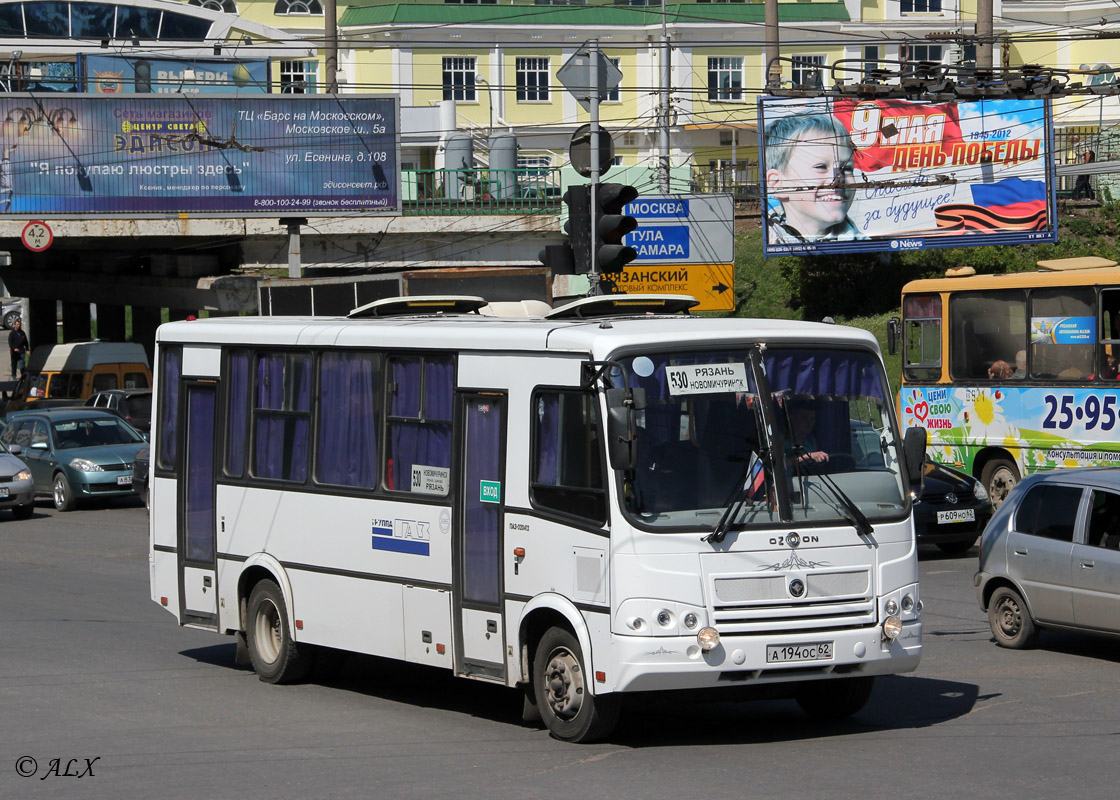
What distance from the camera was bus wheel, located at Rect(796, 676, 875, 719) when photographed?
31.6 feet

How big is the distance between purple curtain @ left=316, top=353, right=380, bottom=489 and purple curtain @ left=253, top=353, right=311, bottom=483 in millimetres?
197

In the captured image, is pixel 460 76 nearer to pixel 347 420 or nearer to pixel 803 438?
pixel 347 420

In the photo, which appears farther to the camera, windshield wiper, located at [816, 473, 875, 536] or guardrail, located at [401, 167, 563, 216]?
guardrail, located at [401, 167, 563, 216]

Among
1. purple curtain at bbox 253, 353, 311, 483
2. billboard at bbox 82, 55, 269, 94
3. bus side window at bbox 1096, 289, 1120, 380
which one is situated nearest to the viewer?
purple curtain at bbox 253, 353, 311, 483

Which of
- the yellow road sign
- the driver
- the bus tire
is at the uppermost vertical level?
the yellow road sign

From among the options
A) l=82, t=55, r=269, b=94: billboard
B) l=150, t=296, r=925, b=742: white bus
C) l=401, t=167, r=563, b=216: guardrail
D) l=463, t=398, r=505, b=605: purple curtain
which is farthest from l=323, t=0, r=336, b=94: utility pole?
l=463, t=398, r=505, b=605: purple curtain

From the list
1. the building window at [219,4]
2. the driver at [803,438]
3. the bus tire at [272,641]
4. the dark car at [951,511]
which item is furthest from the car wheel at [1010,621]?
the building window at [219,4]

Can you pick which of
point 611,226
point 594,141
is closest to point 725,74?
point 594,141

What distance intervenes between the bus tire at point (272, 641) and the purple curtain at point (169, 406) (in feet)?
4.89

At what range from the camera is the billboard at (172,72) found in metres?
48.2

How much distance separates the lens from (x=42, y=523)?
25047mm

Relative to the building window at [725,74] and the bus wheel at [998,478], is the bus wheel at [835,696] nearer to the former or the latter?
the bus wheel at [998,478]

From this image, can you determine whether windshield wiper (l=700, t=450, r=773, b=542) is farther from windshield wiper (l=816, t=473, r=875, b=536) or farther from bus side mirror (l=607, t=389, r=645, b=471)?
bus side mirror (l=607, t=389, r=645, b=471)

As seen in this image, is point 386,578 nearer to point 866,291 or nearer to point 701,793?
point 701,793
